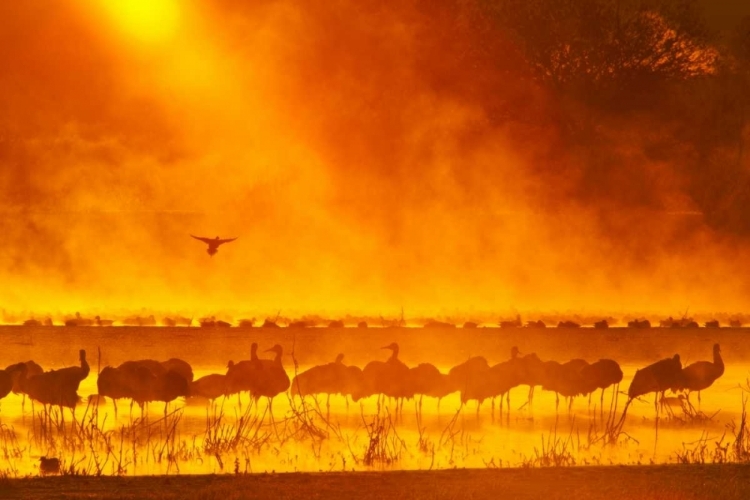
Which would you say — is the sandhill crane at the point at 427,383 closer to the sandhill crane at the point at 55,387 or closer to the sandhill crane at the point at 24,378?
the sandhill crane at the point at 55,387

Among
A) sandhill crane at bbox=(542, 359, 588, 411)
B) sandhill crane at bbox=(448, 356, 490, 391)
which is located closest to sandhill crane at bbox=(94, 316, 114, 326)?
sandhill crane at bbox=(448, 356, 490, 391)

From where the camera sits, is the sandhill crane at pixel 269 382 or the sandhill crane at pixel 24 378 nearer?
the sandhill crane at pixel 24 378

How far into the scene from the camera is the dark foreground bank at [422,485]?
7.49 meters

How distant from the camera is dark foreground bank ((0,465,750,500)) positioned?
295 inches

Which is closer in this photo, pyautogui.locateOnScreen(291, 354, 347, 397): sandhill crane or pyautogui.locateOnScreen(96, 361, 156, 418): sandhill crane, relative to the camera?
pyautogui.locateOnScreen(96, 361, 156, 418): sandhill crane

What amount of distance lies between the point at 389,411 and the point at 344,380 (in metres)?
0.56

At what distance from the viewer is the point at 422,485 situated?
7.82 m

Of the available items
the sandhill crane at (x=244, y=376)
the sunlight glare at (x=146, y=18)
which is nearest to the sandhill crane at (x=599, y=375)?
the sandhill crane at (x=244, y=376)

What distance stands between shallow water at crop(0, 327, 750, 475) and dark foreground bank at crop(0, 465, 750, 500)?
110cm

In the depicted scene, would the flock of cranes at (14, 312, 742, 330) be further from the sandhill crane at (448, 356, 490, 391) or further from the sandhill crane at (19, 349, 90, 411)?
the sandhill crane at (19, 349, 90, 411)

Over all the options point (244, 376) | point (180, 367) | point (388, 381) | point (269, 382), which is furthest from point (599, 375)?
point (180, 367)

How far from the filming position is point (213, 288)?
1021 inches

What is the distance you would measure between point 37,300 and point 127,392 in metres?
12.8

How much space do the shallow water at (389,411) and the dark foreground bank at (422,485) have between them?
1100mm
